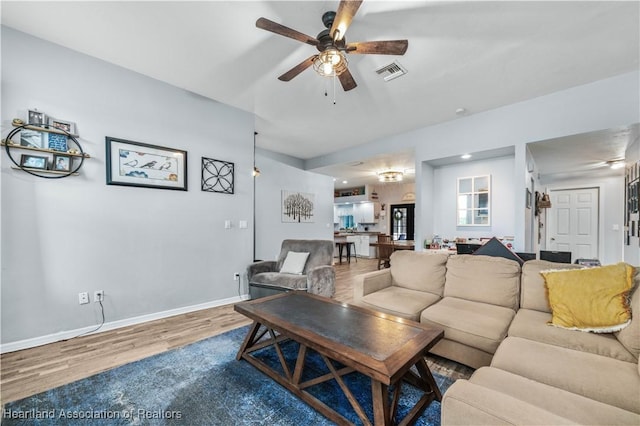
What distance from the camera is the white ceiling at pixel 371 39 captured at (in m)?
1.97

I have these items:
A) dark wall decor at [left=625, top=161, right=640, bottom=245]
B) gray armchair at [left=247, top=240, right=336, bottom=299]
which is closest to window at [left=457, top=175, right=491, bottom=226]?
dark wall decor at [left=625, top=161, right=640, bottom=245]

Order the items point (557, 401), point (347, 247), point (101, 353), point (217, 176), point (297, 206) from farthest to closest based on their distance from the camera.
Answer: point (347, 247)
point (297, 206)
point (217, 176)
point (101, 353)
point (557, 401)

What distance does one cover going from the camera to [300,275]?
3.48 m

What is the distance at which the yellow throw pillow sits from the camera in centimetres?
157

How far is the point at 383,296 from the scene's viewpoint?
252 cm

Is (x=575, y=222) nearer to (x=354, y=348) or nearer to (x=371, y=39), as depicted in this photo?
(x=371, y=39)

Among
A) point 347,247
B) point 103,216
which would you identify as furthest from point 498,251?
point 347,247

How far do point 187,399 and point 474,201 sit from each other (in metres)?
4.76

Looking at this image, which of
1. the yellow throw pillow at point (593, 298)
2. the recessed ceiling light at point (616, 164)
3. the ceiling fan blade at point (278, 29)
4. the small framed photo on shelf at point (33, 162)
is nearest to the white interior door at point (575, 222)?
the recessed ceiling light at point (616, 164)

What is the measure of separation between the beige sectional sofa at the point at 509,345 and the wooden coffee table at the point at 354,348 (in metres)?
0.34

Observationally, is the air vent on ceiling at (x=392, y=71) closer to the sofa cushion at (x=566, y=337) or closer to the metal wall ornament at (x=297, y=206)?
the sofa cushion at (x=566, y=337)

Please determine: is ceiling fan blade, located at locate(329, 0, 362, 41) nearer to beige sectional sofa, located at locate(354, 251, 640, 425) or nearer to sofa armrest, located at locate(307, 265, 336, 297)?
beige sectional sofa, located at locate(354, 251, 640, 425)

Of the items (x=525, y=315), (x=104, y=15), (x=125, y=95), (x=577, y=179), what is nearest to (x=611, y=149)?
(x=577, y=179)

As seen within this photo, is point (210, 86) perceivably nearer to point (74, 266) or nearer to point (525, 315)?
point (74, 266)
